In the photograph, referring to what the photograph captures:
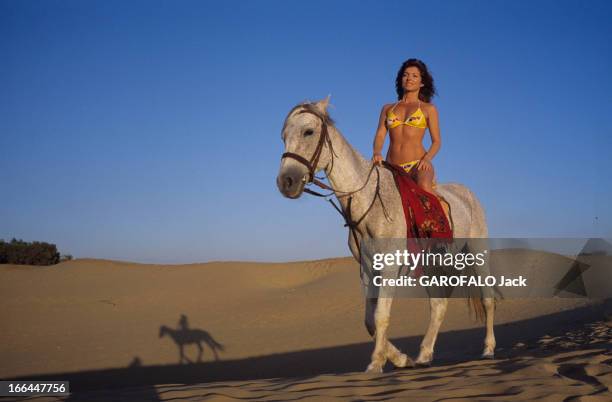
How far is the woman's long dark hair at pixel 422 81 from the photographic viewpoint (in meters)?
6.66

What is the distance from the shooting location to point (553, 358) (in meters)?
5.45

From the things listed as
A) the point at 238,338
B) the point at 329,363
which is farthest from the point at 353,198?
the point at 238,338

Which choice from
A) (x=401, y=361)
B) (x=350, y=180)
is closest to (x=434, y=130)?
(x=350, y=180)

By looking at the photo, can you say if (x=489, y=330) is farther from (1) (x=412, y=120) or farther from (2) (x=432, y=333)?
(1) (x=412, y=120)

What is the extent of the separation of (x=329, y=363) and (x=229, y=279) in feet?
51.8

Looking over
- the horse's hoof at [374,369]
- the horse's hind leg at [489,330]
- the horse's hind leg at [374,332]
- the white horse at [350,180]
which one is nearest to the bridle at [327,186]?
the white horse at [350,180]

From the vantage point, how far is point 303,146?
5066 millimetres

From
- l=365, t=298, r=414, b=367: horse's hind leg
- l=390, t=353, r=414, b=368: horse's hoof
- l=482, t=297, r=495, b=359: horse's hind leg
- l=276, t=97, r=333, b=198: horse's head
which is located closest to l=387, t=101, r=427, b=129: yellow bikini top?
l=276, t=97, r=333, b=198: horse's head

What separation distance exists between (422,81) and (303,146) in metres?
2.38

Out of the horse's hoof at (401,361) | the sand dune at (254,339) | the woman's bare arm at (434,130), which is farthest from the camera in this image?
the woman's bare arm at (434,130)

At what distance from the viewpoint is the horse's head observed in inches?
191

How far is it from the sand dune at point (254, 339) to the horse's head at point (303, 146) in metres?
1.79

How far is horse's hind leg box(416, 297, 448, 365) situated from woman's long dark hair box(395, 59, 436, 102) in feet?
8.24

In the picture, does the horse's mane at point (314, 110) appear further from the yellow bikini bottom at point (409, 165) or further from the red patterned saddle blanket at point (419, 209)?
the yellow bikini bottom at point (409, 165)
